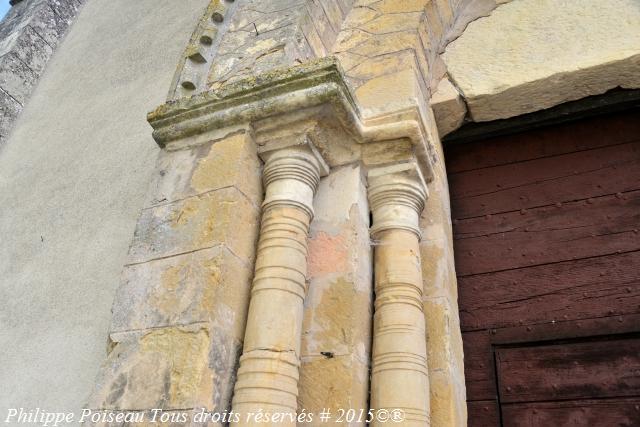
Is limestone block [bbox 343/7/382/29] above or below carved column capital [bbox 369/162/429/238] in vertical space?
above

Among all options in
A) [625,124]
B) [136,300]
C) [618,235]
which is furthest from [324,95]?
[625,124]

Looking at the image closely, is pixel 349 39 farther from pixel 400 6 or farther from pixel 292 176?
pixel 292 176

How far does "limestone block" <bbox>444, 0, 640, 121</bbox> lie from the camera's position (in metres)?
2.24

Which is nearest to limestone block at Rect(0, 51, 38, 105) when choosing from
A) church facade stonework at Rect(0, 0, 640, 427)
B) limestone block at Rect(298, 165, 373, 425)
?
church facade stonework at Rect(0, 0, 640, 427)

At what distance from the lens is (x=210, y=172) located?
1849 mm

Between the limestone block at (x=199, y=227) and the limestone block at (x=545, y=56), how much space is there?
1246 mm

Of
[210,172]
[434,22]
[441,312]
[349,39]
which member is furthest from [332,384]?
[434,22]

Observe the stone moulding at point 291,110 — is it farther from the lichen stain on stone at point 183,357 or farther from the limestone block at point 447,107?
the lichen stain on stone at point 183,357

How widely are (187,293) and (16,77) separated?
276 centimetres

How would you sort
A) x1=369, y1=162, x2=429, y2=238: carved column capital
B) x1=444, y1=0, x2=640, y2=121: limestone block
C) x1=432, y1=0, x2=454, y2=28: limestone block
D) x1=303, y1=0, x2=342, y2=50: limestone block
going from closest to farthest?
x1=369, y1=162, x2=429, y2=238: carved column capital, x1=444, y1=0, x2=640, y2=121: limestone block, x1=303, y1=0, x2=342, y2=50: limestone block, x1=432, y1=0, x2=454, y2=28: limestone block

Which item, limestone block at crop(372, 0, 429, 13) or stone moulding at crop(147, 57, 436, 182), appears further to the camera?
limestone block at crop(372, 0, 429, 13)

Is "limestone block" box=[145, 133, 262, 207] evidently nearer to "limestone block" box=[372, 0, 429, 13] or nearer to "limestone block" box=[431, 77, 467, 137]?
"limestone block" box=[431, 77, 467, 137]

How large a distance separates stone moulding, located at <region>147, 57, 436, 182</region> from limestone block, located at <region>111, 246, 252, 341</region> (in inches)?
21.2

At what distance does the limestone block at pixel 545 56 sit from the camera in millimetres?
2244
